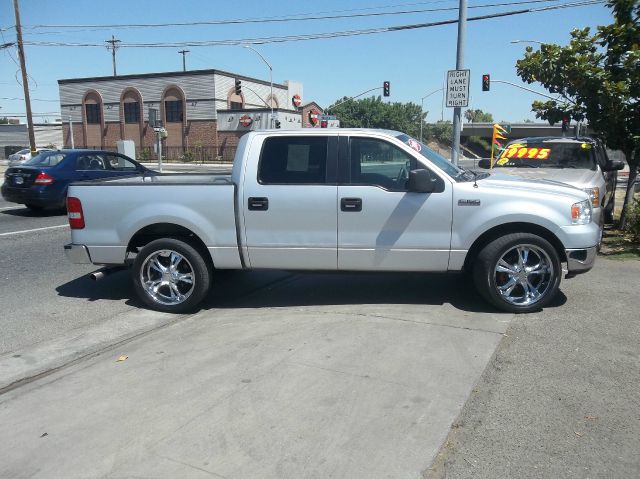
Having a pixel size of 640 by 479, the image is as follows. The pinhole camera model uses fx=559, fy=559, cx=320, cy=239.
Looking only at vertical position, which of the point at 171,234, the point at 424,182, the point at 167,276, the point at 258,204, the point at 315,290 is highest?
the point at 424,182

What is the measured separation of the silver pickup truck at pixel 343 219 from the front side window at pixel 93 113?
6166 centimetres

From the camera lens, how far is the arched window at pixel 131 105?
194ft

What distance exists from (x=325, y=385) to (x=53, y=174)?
11.4 meters

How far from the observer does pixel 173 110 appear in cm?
5744

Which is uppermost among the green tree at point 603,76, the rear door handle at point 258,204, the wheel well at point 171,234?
the green tree at point 603,76

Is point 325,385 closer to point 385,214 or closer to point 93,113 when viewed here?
point 385,214

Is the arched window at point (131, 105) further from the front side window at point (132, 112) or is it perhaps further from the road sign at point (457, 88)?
the road sign at point (457, 88)

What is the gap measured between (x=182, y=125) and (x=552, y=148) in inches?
2018

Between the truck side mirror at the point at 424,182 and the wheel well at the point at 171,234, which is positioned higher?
the truck side mirror at the point at 424,182

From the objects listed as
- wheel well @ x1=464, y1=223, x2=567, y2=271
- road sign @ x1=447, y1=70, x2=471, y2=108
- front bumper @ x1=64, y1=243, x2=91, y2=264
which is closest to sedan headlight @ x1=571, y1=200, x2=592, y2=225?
wheel well @ x1=464, y1=223, x2=567, y2=271

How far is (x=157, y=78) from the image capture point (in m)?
57.4

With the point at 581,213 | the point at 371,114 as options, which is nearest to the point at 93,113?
the point at 371,114

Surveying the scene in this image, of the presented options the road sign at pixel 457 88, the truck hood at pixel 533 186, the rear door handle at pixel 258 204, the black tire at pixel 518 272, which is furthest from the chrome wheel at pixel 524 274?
the road sign at pixel 457 88

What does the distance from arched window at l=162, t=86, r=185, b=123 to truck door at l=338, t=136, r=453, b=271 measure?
178 feet
